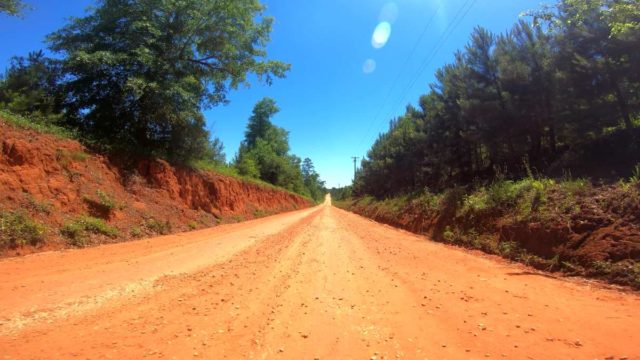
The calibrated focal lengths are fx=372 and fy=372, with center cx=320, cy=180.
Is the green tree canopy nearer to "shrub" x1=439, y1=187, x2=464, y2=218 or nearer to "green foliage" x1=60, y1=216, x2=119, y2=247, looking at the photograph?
"green foliage" x1=60, y1=216, x2=119, y2=247

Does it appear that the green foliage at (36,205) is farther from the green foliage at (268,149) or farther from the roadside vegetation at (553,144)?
the green foliage at (268,149)

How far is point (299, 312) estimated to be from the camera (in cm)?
542

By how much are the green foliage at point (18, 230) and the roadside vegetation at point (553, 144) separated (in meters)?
13.5

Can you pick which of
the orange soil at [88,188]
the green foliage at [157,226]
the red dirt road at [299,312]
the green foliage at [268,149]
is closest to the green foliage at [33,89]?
the orange soil at [88,188]

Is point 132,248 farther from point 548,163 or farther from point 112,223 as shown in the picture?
point 548,163

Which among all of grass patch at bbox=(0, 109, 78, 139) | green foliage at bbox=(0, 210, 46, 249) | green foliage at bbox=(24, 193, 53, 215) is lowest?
green foliage at bbox=(0, 210, 46, 249)

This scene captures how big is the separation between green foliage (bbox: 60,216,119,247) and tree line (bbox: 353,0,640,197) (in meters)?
15.2

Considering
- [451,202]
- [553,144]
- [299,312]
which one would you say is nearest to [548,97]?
[553,144]

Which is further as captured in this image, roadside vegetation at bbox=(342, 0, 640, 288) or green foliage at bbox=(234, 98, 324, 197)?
green foliage at bbox=(234, 98, 324, 197)

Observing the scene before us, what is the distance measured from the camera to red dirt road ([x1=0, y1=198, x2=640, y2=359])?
159 inches

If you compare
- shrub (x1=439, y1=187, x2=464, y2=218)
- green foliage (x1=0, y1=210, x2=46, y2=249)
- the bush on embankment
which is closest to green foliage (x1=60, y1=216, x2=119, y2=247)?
green foliage (x1=0, y1=210, x2=46, y2=249)

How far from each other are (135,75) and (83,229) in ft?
33.3

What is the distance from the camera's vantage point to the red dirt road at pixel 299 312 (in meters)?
4.05

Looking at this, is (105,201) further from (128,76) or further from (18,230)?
(128,76)
